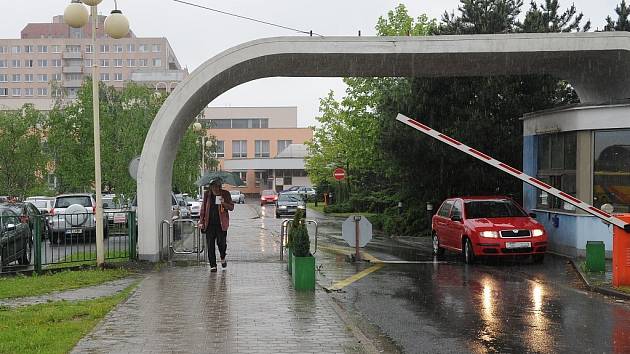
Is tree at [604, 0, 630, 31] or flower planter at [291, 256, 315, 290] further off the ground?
tree at [604, 0, 630, 31]

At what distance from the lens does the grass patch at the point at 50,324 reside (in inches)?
301

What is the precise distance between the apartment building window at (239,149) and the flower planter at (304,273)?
92.8m

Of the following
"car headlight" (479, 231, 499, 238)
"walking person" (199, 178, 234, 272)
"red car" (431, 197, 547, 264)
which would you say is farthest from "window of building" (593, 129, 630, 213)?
"walking person" (199, 178, 234, 272)

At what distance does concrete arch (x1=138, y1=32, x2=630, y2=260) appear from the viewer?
51.8ft

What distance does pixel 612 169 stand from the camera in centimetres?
1720

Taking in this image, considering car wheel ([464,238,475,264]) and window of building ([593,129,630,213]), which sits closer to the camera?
car wheel ([464,238,475,264])

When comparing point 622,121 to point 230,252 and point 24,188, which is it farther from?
point 24,188

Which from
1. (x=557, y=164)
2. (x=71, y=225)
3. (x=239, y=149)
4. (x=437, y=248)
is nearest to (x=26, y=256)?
(x=71, y=225)

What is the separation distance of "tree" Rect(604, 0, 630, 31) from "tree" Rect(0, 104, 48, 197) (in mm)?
25494

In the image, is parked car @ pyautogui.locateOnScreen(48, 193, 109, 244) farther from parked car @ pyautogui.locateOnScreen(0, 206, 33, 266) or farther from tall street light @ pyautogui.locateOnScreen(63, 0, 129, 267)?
Result: tall street light @ pyautogui.locateOnScreen(63, 0, 129, 267)

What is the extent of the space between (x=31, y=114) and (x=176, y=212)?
45.9 ft

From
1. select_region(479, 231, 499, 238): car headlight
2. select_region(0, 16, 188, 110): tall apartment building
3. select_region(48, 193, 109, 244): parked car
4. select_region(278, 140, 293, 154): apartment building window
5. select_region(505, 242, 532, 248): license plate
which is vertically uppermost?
Result: select_region(0, 16, 188, 110): tall apartment building

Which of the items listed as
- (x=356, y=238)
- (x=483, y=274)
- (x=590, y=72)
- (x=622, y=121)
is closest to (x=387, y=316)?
(x=483, y=274)

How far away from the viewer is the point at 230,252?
63.7 feet
